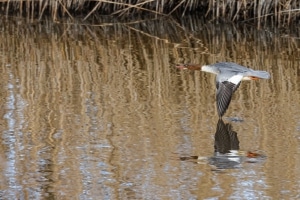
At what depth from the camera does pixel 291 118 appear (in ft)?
22.1

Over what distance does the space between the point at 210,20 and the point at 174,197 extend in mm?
6772

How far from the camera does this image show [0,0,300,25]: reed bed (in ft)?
36.6

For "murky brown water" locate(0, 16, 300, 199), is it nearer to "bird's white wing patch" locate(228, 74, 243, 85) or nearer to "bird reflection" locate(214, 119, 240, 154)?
"bird reflection" locate(214, 119, 240, 154)

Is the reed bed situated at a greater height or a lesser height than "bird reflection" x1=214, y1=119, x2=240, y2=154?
greater

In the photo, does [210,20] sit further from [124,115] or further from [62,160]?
[62,160]

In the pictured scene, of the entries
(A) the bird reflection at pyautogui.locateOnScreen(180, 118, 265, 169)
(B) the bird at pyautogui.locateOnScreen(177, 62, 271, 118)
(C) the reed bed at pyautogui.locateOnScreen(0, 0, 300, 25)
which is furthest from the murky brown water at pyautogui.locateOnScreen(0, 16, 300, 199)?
(C) the reed bed at pyautogui.locateOnScreen(0, 0, 300, 25)

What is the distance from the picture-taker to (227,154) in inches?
237

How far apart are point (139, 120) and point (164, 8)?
18.1 ft

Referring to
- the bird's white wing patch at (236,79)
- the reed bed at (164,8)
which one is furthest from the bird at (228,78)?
the reed bed at (164,8)

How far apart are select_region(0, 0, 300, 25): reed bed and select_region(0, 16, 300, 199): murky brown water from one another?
750 mm

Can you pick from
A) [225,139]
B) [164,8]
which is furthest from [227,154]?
[164,8]

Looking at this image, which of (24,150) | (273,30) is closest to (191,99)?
(24,150)

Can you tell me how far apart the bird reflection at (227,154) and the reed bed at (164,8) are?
4.74 metres

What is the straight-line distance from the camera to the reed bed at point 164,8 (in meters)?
11.1
